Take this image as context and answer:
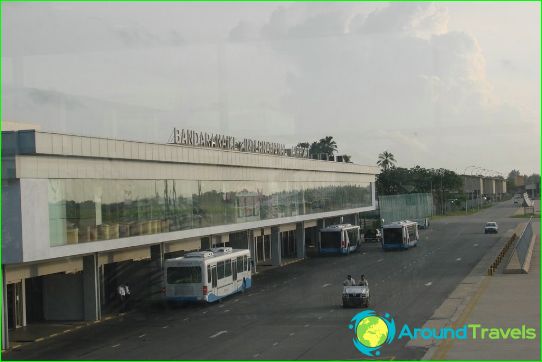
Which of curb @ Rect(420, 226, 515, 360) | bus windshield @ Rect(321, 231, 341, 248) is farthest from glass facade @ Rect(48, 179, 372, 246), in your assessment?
curb @ Rect(420, 226, 515, 360)

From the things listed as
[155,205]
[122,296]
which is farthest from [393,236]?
[122,296]

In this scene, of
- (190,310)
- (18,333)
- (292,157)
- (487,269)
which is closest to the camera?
(18,333)

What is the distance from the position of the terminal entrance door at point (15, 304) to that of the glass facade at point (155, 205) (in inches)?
139

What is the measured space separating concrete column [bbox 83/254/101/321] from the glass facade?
4.18 feet

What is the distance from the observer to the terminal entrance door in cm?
2908

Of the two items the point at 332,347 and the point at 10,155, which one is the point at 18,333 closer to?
the point at 10,155

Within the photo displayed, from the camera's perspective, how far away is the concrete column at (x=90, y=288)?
99.3 feet

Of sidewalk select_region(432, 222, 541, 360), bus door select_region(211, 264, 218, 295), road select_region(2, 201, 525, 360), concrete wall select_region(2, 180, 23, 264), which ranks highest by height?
concrete wall select_region(2, 180, 23, 264)

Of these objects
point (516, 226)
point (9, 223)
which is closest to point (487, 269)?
point (9, 223)

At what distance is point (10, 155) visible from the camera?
2514 centimetres

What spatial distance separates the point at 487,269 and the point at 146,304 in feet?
64.3

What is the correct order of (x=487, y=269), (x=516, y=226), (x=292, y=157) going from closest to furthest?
(x=487, y=269) < (x=292, y=157) < (x=516, y=226)

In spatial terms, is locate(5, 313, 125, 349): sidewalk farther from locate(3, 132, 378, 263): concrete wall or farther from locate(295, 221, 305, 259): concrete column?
locate(295, 221, 305, 259): concrete column

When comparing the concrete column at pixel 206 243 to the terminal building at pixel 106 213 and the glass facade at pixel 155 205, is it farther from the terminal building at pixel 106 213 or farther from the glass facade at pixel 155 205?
the glass facade at pixel 155 205
